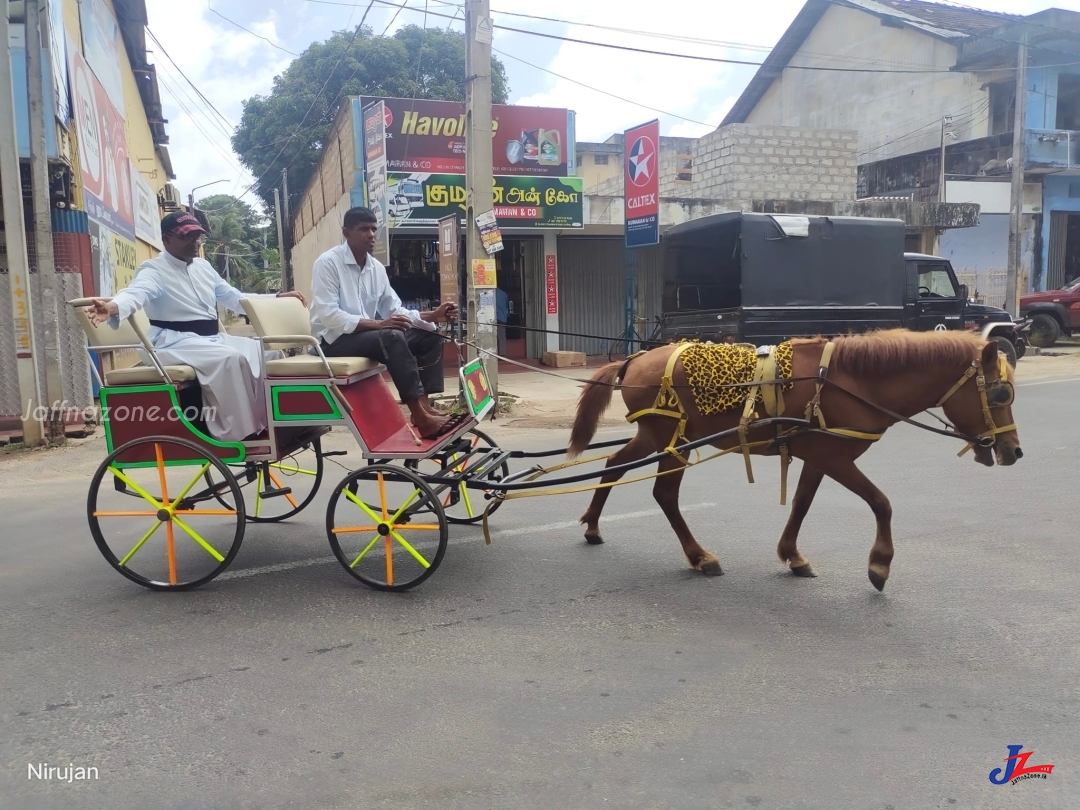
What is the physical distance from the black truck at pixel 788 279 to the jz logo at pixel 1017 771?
853 centimetres

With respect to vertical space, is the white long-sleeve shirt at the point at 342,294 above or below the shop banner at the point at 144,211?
below

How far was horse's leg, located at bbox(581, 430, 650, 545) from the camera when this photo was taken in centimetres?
488

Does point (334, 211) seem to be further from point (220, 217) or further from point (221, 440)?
point (220, 217)

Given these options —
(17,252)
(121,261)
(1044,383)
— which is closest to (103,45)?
(121,261)

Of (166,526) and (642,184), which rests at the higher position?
(642,184)

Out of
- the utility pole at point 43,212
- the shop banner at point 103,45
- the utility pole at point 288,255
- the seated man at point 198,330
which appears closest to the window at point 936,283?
the seated man at point 198,330

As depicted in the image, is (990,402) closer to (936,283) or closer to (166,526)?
(166,526)

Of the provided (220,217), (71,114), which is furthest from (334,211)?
(220,217)

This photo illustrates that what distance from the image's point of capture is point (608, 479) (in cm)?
522

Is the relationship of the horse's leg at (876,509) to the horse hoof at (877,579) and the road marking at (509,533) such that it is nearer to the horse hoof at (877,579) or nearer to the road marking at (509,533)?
the horse hoof at (877,579)

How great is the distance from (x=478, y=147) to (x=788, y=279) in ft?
15.6

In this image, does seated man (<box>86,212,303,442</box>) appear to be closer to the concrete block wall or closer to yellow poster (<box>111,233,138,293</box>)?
yellow poster (<box>111,233,138,293</box>)

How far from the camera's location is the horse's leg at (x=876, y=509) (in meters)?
4.11

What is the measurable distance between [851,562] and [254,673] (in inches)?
130
